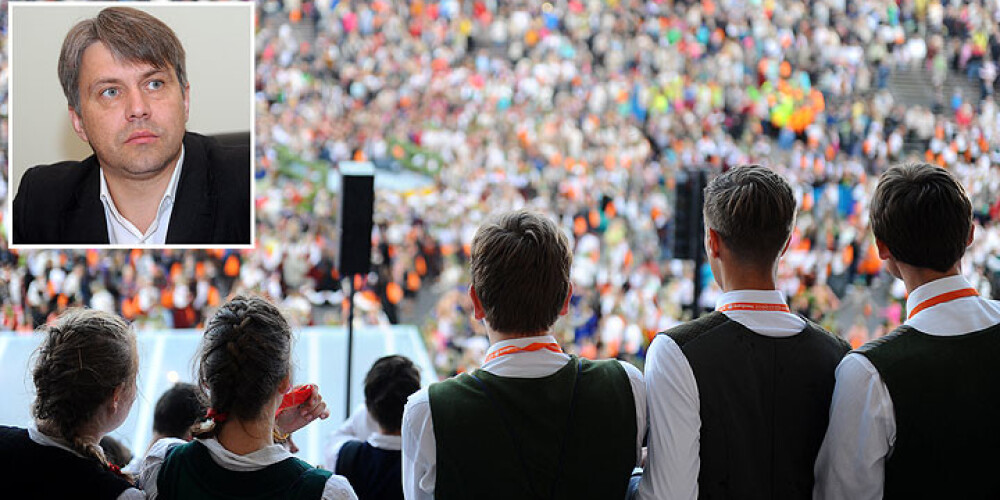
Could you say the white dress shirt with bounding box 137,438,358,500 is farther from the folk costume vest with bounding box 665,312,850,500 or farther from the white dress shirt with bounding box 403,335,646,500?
the folk costume vest with bounding box 665,312,850,500

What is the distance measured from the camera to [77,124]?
3.07 meters

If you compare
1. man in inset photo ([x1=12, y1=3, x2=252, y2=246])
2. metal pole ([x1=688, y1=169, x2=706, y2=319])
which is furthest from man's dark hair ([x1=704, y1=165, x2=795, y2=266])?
metal pole ([x1=688, y1=169, x2=706, y2=319])

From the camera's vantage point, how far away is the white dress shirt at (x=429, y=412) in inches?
67.7

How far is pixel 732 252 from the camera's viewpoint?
73.7 inches

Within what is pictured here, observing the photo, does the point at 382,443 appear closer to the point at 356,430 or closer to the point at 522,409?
the point at 356,430

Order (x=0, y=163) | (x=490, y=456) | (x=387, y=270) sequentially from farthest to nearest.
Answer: (x=0, y=163), (x=387, y=270), (x=490, y=456)

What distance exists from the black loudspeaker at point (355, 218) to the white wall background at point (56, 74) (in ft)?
6.54

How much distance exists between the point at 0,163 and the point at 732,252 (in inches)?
496

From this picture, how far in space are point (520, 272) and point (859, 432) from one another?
65cm

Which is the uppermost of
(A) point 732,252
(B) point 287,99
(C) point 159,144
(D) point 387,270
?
(B) point 287,99

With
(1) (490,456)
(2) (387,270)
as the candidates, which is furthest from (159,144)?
(2) (387,270)

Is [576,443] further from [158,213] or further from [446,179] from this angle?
[446,179]

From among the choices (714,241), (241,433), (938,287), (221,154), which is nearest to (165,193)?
(221,154)

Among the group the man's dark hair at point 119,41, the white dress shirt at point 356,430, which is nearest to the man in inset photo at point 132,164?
the man's dark hair at point 119,41
